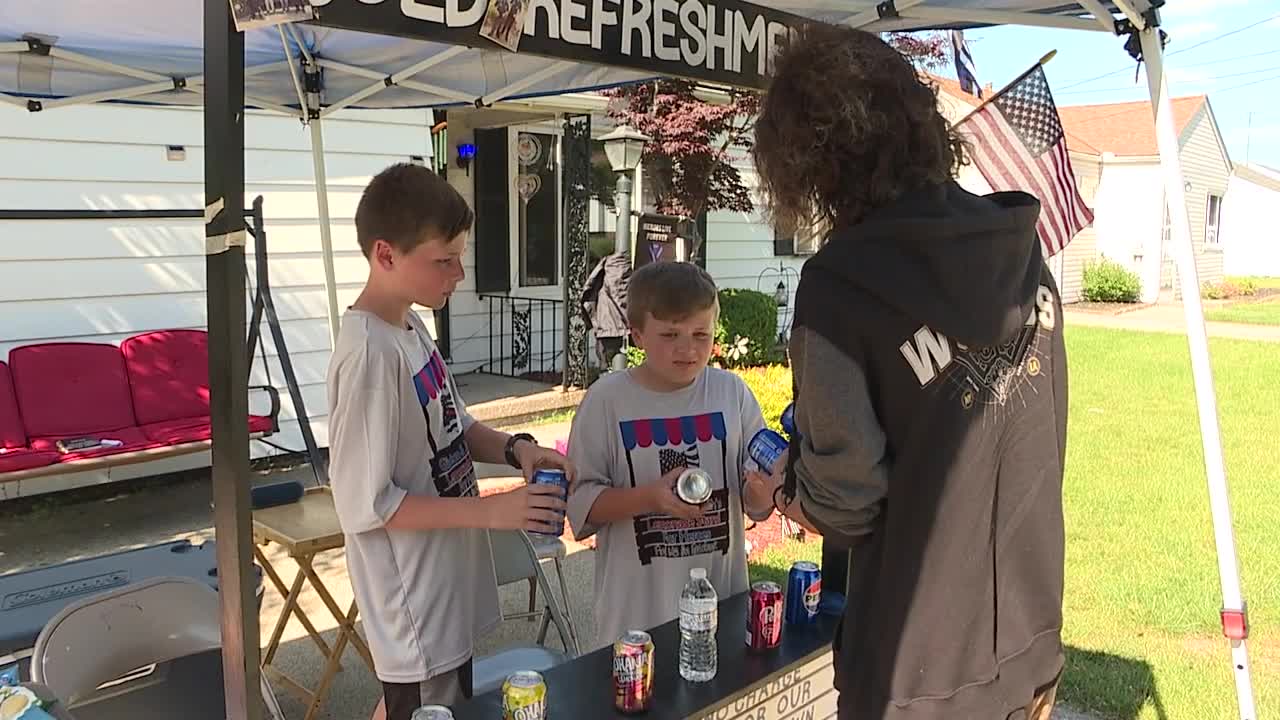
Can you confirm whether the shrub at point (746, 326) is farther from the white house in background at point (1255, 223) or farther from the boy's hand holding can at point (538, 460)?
the white house in background at point (1255, 223)

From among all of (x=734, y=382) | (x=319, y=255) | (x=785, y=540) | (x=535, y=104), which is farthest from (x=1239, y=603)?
(x=535, y=104)

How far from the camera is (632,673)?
179 centimetres

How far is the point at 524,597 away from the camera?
16.0 feet

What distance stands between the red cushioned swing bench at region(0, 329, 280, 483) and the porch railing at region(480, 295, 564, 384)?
398 centimetres

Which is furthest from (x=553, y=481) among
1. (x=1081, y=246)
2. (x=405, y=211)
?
(x=1081, y=246)

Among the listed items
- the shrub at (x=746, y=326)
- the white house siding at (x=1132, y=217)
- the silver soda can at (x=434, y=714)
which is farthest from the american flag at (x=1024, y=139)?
the white house siding at (x=1132, y=217)

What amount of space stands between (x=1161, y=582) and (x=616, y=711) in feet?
14.4

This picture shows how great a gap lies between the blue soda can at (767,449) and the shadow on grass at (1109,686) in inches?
98.1

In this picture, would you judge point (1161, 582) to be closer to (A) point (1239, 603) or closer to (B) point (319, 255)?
(A) point (1239, 603)

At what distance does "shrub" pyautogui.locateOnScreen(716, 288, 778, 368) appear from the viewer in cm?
1088

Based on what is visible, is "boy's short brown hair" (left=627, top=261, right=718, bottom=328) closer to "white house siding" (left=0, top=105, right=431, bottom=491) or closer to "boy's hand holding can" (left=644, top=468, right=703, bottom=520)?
"boy's hand holding can" (left=644, top=468, right=703, bottom=520)

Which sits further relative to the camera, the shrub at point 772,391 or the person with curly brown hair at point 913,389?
the shrub at point 772,391

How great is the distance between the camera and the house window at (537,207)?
34.8ft

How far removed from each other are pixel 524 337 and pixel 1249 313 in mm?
19400
